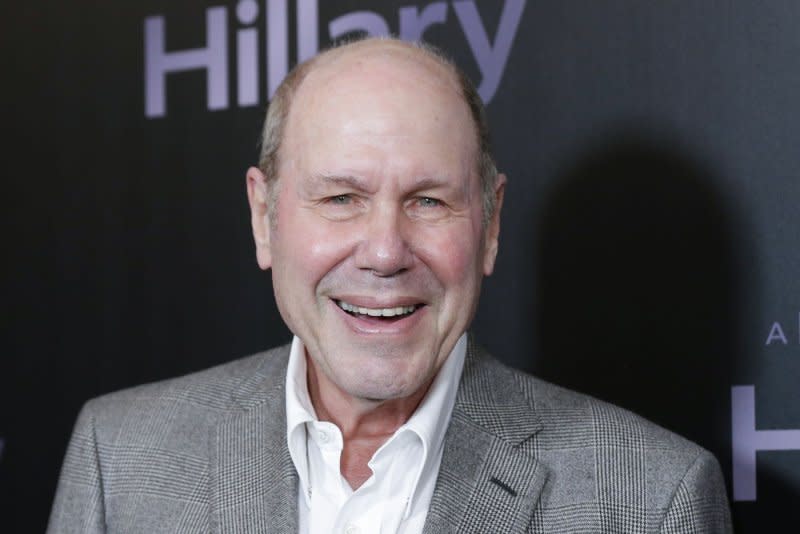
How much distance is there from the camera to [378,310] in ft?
5.29

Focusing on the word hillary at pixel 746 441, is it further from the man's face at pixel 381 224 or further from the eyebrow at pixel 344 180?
the eyebrow at pixel 344 180

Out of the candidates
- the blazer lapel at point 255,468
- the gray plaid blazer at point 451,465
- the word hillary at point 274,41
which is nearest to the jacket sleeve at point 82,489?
the gray plaid blazer at point 451,465

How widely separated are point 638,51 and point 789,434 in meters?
0.76

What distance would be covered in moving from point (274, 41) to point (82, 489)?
108 centimetres

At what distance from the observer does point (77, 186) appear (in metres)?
2.54

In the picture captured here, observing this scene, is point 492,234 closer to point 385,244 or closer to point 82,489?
point 385,244

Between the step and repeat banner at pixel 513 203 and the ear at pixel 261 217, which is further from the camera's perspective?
the step and repeat banner at pixel 513 203

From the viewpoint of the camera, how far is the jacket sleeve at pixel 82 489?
1.81m

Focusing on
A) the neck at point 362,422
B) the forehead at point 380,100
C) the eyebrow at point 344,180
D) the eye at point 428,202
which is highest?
the forehead at point 380,100

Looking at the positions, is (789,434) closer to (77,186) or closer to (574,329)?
(574,329)

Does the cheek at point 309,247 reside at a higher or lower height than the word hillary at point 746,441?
higher

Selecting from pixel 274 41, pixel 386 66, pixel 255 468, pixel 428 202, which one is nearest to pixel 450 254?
pixel 428 202

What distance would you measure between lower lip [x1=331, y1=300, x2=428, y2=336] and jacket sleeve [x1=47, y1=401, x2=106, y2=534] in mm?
577

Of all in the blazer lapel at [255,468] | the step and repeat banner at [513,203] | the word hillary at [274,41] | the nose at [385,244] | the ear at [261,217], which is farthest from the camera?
the word hillary at [274,41]
